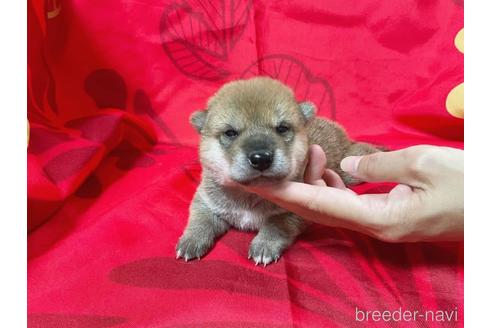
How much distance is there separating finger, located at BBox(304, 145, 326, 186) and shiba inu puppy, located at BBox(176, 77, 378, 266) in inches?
2.1

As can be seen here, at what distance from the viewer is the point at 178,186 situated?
2.29 meters

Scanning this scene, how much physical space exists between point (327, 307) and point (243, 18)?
1964mm

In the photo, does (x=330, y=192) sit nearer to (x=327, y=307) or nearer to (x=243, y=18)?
(x=327, y=307)

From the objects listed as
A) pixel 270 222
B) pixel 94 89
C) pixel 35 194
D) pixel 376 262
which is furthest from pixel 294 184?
pixel 94 89

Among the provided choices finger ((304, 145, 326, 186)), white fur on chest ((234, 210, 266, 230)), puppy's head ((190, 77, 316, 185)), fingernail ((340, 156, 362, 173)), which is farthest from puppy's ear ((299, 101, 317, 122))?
white fur on chest ((234, 210, 266, 230))

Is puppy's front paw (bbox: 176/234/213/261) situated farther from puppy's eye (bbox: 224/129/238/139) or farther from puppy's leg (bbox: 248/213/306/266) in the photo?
puppy's eye (bbox: 224/129/238/139)

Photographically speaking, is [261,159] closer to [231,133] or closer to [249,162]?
[249,162]

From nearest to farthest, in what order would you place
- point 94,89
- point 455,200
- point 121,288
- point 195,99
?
point 455,200 → point 121,288 → point 94,89 → point 195,99

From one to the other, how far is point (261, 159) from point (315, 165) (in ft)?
1.32

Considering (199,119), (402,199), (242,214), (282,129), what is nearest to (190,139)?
(199,119)

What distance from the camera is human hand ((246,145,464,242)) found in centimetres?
131

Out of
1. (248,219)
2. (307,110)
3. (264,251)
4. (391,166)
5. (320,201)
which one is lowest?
(264,251)

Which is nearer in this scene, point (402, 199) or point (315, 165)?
point (402, 199)

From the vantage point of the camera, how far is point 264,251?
5.44 feet
